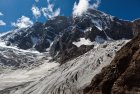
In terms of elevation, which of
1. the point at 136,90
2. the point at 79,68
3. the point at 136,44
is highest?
the point at 79,68

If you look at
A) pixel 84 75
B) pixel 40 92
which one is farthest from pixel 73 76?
pixel 40 92

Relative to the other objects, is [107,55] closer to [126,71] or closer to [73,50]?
[73,50]

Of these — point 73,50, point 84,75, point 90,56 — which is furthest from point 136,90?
point 73,50

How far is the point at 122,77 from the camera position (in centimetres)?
2136

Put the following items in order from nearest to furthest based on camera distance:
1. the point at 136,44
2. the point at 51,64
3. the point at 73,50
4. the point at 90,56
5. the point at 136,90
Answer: the point at 136,90
the point at 136,44
the point at 90,56
the point at 73,50
the point at 51,64

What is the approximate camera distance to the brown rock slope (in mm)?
20641

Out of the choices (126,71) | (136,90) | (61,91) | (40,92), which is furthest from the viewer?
(40,92)

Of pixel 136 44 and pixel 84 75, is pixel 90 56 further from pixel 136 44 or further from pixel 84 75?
pixel 136 44

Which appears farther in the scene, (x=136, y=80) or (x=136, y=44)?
(x=136, y=44)

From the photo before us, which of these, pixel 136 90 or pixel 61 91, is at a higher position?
pixel 61 91

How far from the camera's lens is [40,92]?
95438 mm

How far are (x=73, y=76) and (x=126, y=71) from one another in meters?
76.0

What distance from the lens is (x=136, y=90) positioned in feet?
65.9

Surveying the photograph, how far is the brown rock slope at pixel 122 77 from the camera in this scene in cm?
2064
